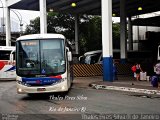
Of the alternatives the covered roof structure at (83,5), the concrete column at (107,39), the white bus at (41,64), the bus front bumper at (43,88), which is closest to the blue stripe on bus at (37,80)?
the white bus at (41,64)

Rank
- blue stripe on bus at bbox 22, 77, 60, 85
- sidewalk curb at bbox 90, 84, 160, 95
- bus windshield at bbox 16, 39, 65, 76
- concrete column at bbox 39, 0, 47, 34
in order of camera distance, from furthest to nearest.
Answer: concrete column at bbox 39, 0, 47, 34, sidewalk curb at bbox 90, 84, 160, 95, bus windshield at bbox 16, 39, 65, 76, blue stripe on bus at bbox 22, 77, 60, 85

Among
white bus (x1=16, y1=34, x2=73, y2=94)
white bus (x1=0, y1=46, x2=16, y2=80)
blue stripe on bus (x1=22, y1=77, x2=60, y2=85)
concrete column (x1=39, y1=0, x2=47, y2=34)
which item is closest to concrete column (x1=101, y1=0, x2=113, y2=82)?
white bus (x1=16, y1=34, x2=73, y2=94)

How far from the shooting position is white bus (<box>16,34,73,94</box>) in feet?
53.1

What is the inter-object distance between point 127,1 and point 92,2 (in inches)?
160

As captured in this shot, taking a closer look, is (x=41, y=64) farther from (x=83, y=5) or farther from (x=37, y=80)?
(x=83, y=5)

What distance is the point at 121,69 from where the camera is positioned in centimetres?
3475

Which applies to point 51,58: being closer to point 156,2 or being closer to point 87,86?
point 87,86

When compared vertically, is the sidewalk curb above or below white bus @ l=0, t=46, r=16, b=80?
below

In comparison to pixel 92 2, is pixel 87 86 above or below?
below

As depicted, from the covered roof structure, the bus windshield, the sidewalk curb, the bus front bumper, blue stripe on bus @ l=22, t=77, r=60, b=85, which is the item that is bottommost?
the sidewalk curb

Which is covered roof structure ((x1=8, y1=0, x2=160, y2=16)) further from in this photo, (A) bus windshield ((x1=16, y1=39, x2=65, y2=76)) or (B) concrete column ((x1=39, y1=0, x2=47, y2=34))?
(A) bus windshield ((x1=16, y1=39, x2=65, y2=76))

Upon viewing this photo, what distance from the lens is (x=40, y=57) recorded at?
16531mm

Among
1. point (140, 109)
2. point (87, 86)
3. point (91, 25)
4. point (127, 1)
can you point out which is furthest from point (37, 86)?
point (91, 25)

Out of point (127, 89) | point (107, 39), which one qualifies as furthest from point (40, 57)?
point (107, 39)
